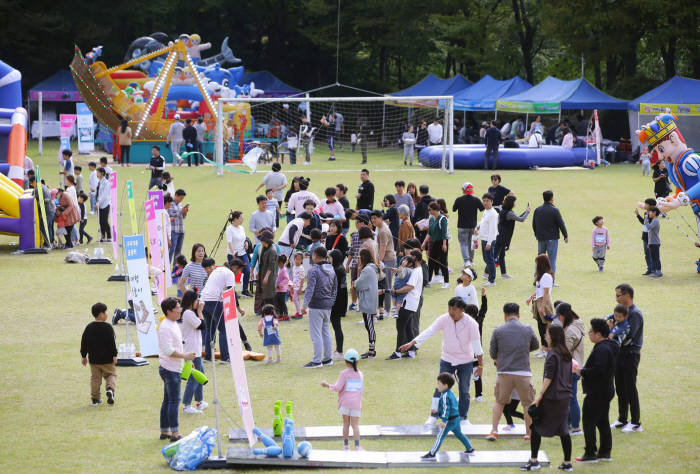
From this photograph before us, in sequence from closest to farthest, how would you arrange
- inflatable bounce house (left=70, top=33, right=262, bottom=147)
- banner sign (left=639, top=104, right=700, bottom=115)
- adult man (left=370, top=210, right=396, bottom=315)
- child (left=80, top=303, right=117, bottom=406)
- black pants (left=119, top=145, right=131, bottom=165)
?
child (left=80, top=303, right=117, bottom=406)
adult man (left=370, top=210, right=396, bottom=315)
black pants (left=119, top=145, right=131, bottom=165)
banner sign (left=639, top=104, right=700, bottom=115)
inflatable bounce house (left=70, top=33, right=262, bottom=147)

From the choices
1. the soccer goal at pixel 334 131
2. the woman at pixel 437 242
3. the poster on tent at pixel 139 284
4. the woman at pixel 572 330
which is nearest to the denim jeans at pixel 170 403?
the poster on tent at pixel 139 284

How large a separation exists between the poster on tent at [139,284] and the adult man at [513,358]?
16.1 ft

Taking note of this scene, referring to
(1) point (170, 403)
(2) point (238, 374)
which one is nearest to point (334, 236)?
(1) point (170, 403)

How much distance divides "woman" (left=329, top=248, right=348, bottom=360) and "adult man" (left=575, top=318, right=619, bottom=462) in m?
4.32

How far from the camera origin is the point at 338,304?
12.3 m

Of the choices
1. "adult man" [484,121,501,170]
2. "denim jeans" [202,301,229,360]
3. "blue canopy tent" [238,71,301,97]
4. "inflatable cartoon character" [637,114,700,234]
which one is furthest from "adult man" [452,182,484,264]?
"blue canopy tent" [238,71,301,97]

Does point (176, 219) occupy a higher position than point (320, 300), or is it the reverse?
point (176, 219)

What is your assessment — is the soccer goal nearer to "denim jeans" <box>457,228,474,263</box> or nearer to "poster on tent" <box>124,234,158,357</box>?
"denim jeans" <box>457,228,474,263</box>

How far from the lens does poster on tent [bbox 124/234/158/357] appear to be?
1159 centimetres

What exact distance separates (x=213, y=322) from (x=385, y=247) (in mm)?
3693

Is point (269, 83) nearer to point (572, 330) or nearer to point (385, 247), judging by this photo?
point (385, 247)

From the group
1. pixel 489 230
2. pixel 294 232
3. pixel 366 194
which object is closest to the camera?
→ pixel 294 232

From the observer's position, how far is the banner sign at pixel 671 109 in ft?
111

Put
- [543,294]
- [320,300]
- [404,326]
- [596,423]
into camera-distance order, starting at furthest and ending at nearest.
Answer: [404,326]
[320,300]
[543,294]
[596,423]
